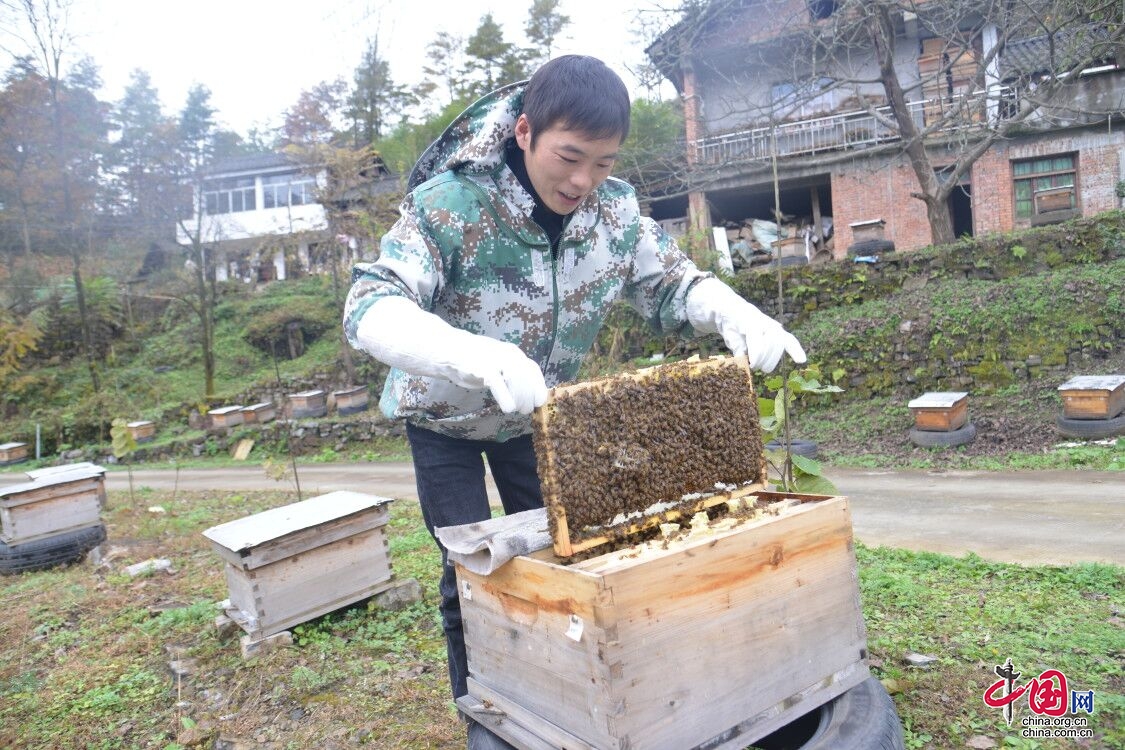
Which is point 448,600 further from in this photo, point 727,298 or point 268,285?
point 268,285

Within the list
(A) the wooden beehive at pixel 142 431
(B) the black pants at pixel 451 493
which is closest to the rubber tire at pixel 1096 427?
(B) the black pants at pixel 451 493

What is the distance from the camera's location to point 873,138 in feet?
59.8

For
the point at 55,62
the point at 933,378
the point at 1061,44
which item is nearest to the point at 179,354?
the point at 55,62

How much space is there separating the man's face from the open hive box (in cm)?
59

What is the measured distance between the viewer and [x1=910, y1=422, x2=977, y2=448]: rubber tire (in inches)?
341

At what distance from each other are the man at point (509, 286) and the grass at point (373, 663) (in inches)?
54.4

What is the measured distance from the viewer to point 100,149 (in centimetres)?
2852

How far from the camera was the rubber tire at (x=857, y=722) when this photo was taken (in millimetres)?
1820

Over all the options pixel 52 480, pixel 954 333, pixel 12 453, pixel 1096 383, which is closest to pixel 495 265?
pixel 52 480

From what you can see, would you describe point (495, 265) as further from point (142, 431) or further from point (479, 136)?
point (142, 431)

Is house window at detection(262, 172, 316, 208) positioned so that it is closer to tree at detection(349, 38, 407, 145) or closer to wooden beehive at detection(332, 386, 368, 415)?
tree at detection(349, 38, 407, 145)

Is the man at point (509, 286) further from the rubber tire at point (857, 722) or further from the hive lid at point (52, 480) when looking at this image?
the hive lid at point (52, 480)

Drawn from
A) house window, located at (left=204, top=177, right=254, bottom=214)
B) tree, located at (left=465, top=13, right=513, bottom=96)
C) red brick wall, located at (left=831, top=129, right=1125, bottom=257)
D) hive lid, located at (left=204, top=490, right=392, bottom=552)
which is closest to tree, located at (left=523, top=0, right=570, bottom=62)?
tree, located at (left=465, top=13, right=513, bottom=96)

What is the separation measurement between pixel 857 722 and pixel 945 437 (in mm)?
7796
